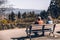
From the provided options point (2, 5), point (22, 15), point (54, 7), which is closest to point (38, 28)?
point (22, 15)

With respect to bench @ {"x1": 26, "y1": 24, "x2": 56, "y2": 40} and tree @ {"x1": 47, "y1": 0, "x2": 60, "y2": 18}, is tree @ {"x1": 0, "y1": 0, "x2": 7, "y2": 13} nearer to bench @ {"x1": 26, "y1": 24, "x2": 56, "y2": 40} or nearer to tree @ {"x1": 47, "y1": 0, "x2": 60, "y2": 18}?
tree @ {"x1": 47, "y1": 0, "x2": 60, "y2": 18}

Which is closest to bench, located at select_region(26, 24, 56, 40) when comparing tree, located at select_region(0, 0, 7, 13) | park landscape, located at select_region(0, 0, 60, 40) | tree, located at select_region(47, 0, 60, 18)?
park landscape, located at select_region(0, 0, 60, 40)

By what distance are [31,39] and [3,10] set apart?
36.5 ft

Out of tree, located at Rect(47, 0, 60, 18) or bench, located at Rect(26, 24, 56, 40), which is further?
tree, located at Rect(47, 0, 60, 18)

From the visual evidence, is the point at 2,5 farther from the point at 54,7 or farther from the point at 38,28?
the point at 38,28

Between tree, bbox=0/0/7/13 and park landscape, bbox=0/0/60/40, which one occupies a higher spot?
tree, bbox=0/0/7/13

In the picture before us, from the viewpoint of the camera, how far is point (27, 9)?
22.0 m

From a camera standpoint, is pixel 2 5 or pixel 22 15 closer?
pixel 22 15

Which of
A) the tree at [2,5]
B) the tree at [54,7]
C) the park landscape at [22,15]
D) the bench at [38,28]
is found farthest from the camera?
the tree at [54,7]

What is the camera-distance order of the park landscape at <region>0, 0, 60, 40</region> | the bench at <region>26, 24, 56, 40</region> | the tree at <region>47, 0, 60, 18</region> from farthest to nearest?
1. the tree at <region>47, 0, 60, 18</region>
2. the park landscape at <region>0, 0, 60, 40</region>
3. the bench at <region>26, 24, 56, 40</region>

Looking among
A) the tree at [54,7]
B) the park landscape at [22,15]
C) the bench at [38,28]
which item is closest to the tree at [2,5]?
the park landscape at [22,15]

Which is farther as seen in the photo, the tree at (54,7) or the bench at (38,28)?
the tree at (54,7)

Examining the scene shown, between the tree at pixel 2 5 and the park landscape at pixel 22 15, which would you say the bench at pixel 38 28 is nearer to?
the park landscape at pixel 22 15

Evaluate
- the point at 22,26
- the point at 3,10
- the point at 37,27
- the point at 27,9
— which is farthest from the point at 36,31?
the point at 27,9
